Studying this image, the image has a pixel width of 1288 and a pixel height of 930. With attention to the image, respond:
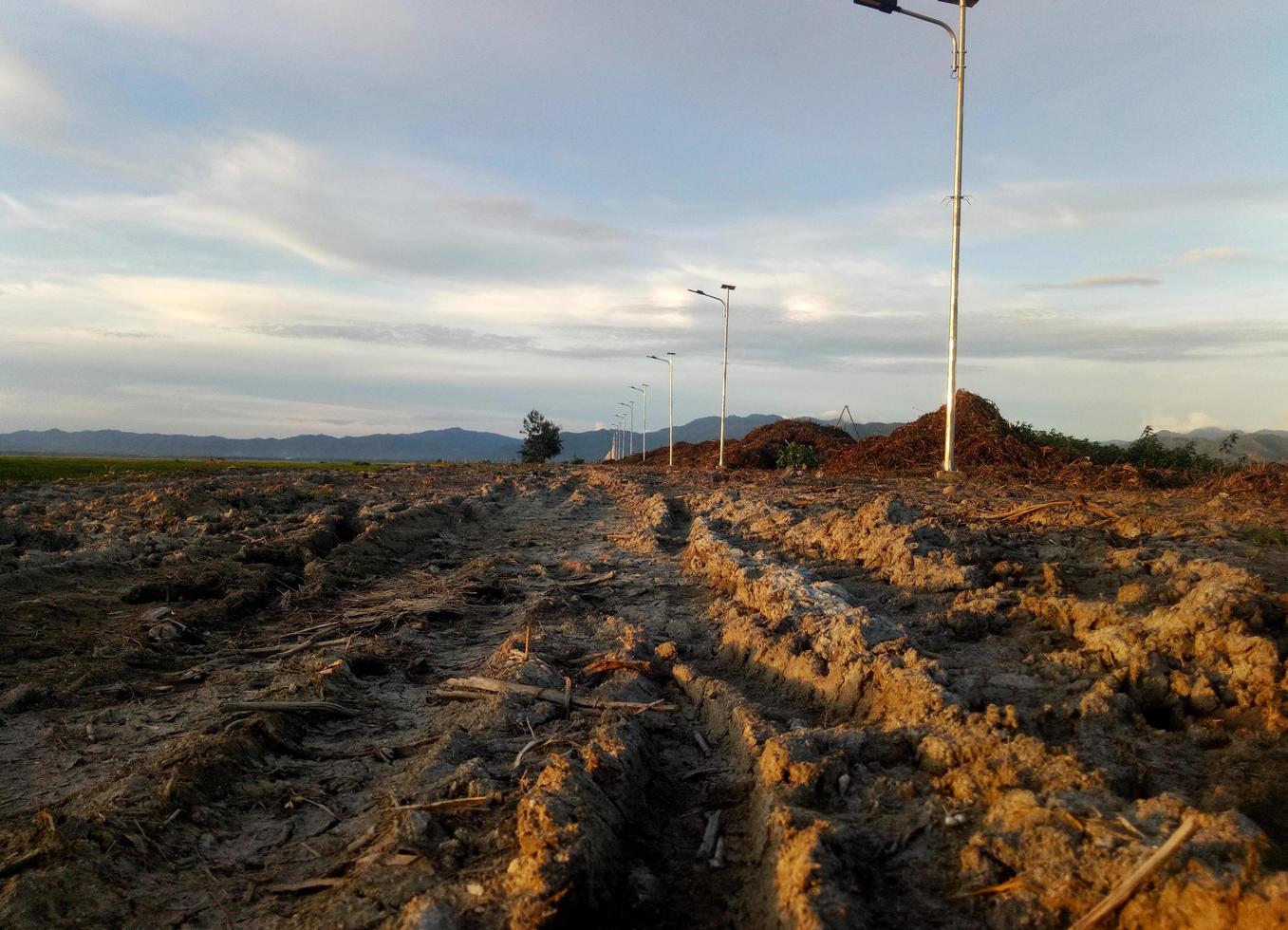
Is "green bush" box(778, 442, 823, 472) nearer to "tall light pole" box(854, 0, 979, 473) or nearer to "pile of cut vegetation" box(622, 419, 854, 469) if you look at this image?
"pile of cut vegetation" box(622, 419, 854, 469)

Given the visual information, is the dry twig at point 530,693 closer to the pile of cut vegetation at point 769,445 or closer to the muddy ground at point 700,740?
the muddy ground at point 700,740

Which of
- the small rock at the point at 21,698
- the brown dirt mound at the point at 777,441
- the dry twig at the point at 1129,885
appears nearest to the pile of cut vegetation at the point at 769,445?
the brown dirt mound at the point at 777,441

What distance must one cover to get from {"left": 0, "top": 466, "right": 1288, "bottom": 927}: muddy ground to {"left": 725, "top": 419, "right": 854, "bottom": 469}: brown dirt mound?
3078 cm

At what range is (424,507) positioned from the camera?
15406mm

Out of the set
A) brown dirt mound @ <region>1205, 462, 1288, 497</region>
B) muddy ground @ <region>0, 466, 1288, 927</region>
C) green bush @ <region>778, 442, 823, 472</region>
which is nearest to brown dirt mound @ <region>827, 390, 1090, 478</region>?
green bush @ <region>778, 442, 823, 472</region>

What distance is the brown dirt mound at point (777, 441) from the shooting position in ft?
136

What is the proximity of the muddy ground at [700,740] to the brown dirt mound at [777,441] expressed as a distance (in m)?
30.8

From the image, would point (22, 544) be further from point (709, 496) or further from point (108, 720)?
point (709, 496)

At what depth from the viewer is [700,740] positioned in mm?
4988

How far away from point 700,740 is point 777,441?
140ft

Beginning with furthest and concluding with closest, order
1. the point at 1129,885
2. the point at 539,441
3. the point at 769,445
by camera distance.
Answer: the point at 539,441
the point at 769,445
the point at 1129,885

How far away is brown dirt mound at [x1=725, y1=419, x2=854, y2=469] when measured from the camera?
41312mm

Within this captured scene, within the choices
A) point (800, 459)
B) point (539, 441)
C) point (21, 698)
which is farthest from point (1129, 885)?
point (539, 441)

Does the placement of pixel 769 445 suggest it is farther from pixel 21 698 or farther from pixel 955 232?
pixel 21 698
